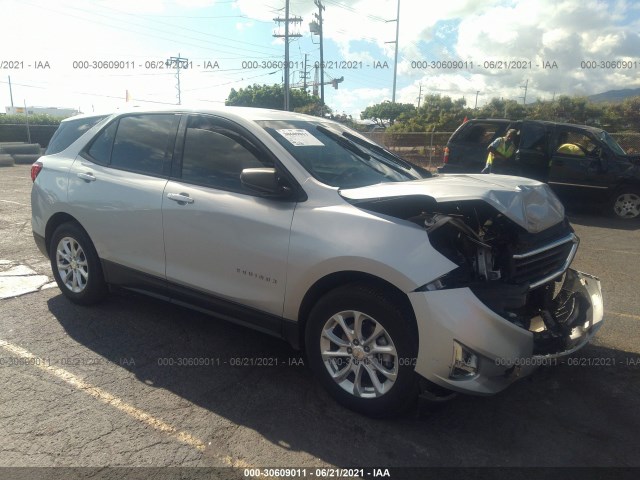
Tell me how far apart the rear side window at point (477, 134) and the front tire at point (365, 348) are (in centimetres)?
→ 936

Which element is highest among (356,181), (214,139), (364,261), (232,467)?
(214,139)

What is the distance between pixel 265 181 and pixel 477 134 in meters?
9.35

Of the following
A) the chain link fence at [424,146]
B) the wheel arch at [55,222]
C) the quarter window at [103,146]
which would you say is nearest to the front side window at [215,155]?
the quarter window at [103,146]

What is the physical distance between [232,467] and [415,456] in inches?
38.3

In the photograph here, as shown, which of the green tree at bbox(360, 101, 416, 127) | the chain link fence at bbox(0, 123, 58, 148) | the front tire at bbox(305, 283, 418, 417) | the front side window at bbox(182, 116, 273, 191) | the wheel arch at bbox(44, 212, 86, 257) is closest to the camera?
the front tire at bbox(305, 283, 418, 417)

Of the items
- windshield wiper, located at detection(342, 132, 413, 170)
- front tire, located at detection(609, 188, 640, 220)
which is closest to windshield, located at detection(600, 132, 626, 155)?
front tire, located at detection(609, 188, 640, 220)

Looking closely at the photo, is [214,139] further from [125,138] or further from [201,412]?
[201,412]

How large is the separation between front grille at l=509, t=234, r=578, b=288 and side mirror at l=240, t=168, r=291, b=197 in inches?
59.0

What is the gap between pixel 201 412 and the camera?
3.03m

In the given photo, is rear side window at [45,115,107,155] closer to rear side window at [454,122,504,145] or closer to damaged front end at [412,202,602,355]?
damaged front end at [412,202,602,355]

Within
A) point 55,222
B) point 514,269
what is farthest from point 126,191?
point 514,269

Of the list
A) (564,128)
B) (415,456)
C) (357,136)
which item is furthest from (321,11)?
(415,456)

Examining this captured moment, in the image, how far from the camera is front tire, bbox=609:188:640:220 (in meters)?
9.97

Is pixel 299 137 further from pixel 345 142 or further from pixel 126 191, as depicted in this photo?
pixel 126 191
